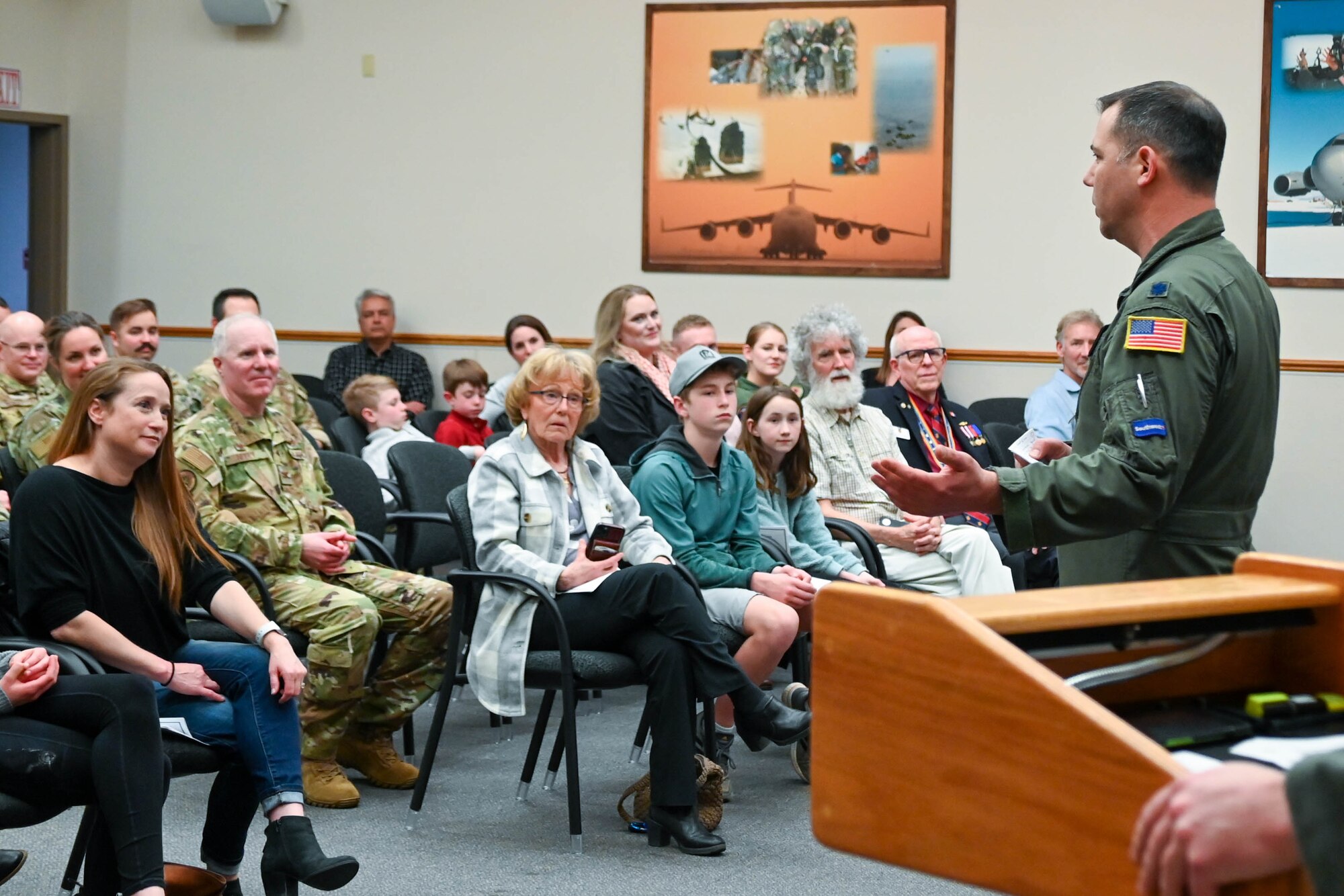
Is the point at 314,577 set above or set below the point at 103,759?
above

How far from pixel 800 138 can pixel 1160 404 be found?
5.58 m

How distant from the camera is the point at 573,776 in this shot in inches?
129

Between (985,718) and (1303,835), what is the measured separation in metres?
0.25

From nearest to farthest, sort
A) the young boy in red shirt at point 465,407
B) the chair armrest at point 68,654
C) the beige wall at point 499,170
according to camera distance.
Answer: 1. the chair armrest at point 68,654
2. the young boy in red shirt at point 465,407
3. the beige wall at point 499,170

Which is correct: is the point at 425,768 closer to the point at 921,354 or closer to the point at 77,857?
the point at 77,857

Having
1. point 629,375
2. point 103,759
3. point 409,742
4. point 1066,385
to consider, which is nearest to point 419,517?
point 409,742

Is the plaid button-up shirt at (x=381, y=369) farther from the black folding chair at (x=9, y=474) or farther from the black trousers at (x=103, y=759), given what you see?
the black trousers at (x=103, y=759)

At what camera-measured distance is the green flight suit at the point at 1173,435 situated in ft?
6.02

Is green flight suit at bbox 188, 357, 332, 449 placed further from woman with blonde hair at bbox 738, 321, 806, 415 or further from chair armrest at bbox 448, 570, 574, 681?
woman with blonde hair at bbox 738, 321, 806, 415

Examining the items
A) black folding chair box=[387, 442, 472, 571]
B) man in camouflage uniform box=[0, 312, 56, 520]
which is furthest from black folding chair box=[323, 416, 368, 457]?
man in camouflage uniform box=[0, 312, 56, 520]

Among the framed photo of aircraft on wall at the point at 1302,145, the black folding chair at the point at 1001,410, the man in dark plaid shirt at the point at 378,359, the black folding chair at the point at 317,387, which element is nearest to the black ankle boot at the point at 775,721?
the black folding chair at the point at 1001,410

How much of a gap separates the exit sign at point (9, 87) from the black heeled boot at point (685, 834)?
263 inches

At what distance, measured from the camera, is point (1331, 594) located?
1.34 m

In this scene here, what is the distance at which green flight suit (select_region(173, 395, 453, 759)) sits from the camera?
140 inches
